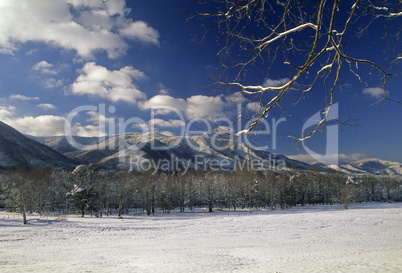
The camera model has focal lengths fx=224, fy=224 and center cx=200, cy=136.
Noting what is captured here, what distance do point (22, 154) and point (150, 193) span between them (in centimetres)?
13590

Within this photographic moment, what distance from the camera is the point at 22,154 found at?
14550 centimetres

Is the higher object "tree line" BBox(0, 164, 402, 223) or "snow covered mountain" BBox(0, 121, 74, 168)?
"snow covered mountain" BBox(0, 121, 74, 168)

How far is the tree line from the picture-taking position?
4050 cm

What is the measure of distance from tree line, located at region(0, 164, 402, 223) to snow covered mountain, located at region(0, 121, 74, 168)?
8268cm

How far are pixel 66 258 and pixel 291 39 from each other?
14.6m

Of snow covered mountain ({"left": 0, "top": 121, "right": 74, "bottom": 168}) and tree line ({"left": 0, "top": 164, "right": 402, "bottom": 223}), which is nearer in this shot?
tree line ({"left": 0, "top": 164, "right": 402, "bottom": 223})

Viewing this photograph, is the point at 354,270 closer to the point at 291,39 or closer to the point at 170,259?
the point at 170,259

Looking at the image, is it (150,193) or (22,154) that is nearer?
(150,193)

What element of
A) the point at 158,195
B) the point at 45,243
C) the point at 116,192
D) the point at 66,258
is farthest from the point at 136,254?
the point at 116,192

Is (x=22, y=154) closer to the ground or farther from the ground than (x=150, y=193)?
farther from the ground

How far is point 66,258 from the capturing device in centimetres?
1208

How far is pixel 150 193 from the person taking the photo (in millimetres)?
57094

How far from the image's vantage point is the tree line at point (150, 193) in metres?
40.5

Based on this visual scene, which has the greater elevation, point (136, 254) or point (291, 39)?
point (291, 39)
